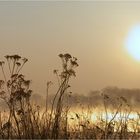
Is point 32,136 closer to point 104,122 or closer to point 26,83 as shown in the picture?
point 26,83

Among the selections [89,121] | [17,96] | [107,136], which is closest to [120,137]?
[107,136]

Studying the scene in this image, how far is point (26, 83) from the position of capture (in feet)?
31.9

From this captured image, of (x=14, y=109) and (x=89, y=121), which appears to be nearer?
(x=14, y=109)

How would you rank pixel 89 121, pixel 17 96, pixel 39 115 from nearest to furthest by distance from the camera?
1. pixel 17 96
2. pixel 39 115
3. pixel 89 121

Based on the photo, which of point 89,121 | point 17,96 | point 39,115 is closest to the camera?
point 17,96

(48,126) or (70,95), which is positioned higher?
(70,95)

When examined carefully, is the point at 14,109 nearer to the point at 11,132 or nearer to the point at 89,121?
the point at 11,132

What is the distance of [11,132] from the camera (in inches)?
398

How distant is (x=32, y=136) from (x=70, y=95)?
1897mm

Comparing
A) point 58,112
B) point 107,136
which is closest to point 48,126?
point 58,112

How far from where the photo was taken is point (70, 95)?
1127cm

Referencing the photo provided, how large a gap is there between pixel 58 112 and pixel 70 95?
1.61 m

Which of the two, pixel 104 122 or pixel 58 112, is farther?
pixel 104 122

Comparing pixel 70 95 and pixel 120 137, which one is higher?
pixel 70 95
